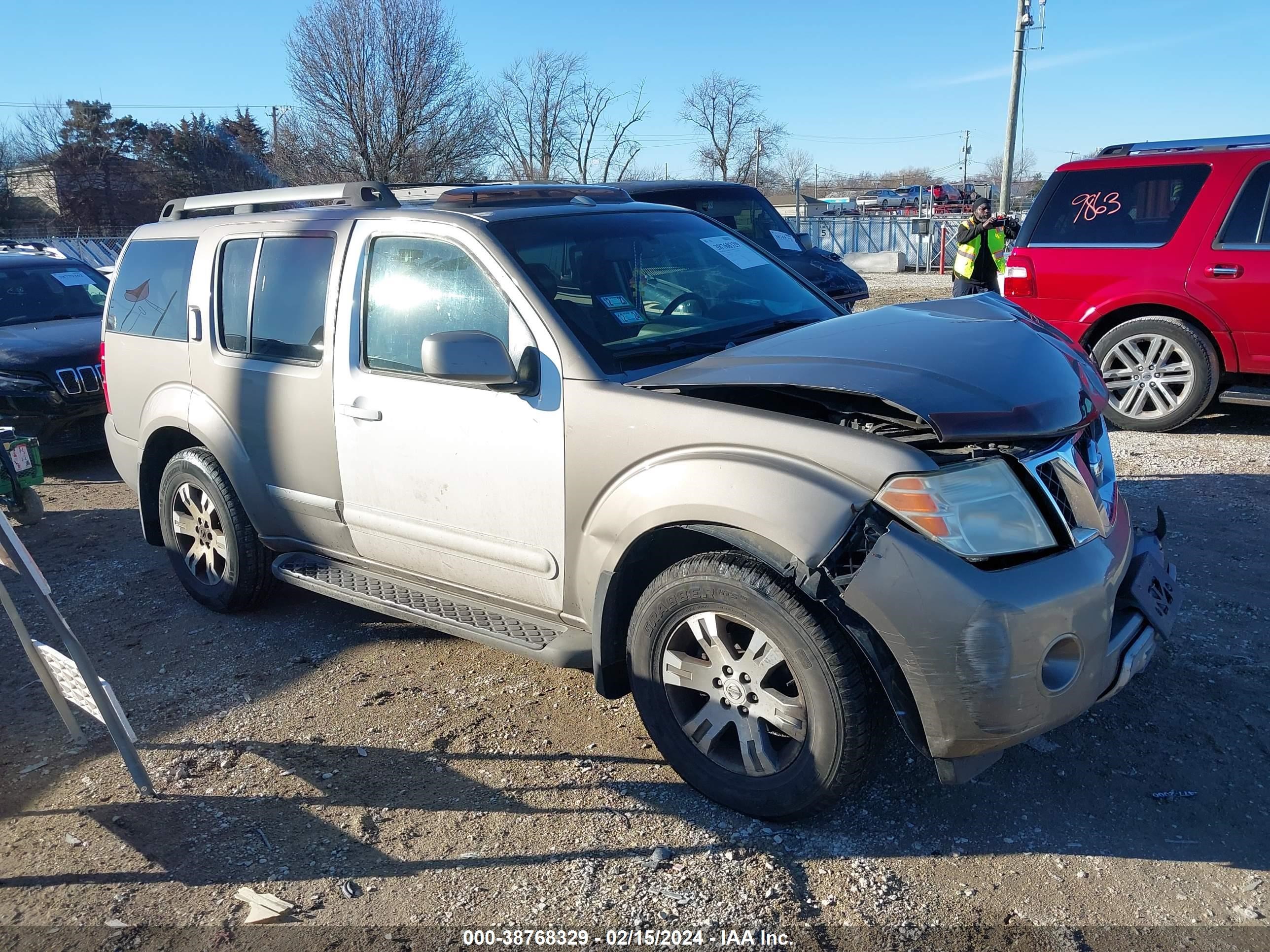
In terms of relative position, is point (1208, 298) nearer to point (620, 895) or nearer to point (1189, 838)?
point (1189, 838)

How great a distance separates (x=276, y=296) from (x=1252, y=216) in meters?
6.65

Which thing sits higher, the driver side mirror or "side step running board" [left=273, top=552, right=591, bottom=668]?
the driver side mirror

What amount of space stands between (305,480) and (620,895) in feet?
Result: 7.78

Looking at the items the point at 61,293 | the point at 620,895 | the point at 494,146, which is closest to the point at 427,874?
the point at 620,895

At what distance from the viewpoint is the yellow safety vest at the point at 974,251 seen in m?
12.1

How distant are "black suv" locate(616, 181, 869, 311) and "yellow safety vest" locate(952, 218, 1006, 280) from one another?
2226 millimetres

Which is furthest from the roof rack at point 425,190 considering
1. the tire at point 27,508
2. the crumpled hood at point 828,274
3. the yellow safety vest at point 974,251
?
the yellow safety vest at point 974,251

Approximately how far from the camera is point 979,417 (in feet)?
8.80

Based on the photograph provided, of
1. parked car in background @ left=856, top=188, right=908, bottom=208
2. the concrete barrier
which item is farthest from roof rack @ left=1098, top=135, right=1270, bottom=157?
parked car in background @ left=856, top=188, right=908, bottom=208

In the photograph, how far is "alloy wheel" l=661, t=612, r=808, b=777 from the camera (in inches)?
116

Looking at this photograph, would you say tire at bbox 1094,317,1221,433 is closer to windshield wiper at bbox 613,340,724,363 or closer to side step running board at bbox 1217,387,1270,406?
side step running board at bbox 1217,387,1270,406

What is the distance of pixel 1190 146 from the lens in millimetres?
7434

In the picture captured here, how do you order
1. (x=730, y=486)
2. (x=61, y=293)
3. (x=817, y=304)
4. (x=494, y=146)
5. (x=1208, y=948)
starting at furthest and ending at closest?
(x=494, y=146), (x=61, y=293), (x=817, y=304), (x=730, y=486), (x=1208, y=948)

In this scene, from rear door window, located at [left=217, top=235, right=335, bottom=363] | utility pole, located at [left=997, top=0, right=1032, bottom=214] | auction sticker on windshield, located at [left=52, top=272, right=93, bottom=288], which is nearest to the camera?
rear door window, located at [left=217, top=235, right=335, bottom=363]
